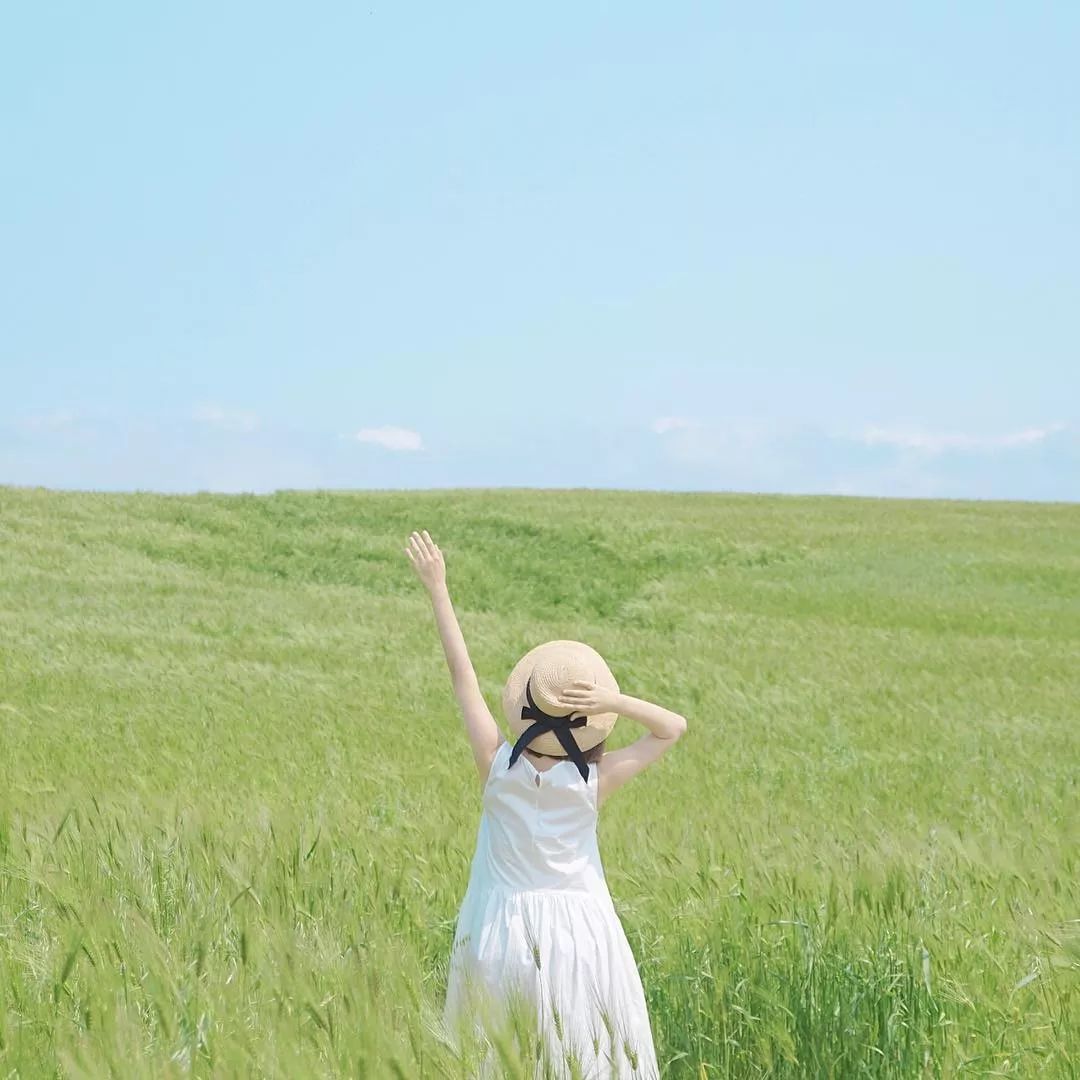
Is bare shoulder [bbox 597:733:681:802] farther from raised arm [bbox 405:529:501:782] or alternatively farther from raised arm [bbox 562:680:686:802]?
raised arm [bbox 405:529:501:782]

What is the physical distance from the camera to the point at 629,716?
322cm

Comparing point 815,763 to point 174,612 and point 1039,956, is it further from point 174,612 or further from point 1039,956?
point 174,612

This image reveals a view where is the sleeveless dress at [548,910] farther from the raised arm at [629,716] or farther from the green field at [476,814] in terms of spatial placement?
the green field at [476,814]

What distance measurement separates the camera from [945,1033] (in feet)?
10.6

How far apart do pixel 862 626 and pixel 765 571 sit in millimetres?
5751

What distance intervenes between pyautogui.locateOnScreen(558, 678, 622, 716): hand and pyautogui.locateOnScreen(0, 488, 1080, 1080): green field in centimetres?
75

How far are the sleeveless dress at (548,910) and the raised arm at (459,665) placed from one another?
71mm

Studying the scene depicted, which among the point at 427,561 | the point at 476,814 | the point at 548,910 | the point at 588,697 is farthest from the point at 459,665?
the point at 476,814

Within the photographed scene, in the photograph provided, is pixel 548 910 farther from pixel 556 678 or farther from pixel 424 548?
pixel 424 548

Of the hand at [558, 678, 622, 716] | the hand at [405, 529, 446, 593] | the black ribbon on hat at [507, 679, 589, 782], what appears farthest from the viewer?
the hand at [405, 529, 446, 593]

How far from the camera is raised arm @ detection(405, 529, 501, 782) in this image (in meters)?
3.47

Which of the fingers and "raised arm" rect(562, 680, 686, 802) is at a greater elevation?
the fingers

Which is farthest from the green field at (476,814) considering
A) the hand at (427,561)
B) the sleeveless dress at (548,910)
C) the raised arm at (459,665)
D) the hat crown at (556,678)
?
the hand at (427,561)

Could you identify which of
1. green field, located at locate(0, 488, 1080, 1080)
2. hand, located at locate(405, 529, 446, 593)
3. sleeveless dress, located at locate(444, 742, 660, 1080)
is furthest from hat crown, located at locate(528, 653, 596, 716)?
green field, located at locate(0, 488, 1080, 1080)
